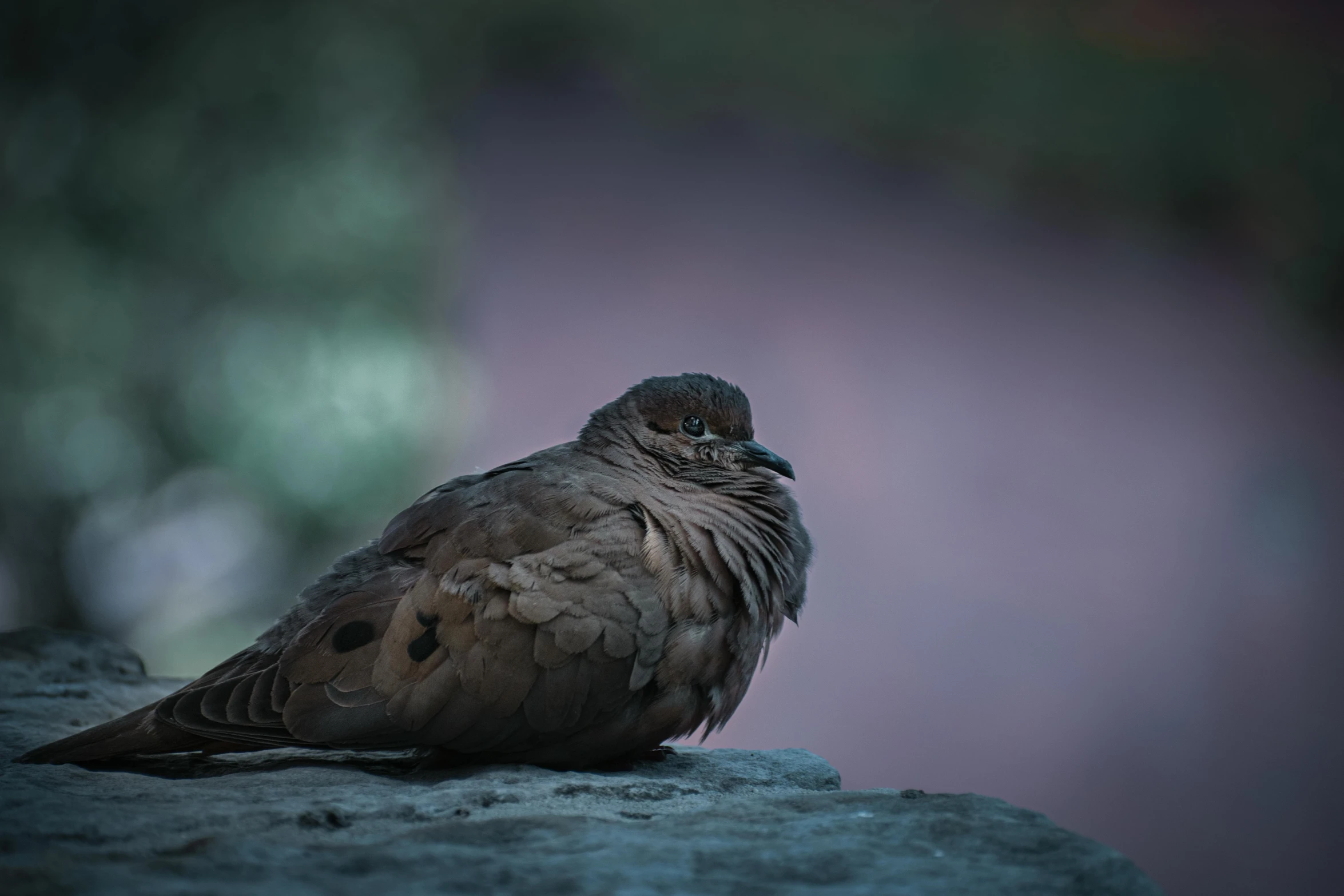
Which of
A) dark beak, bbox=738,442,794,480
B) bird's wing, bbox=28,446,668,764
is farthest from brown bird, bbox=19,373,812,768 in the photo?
dark beak, bbox=738,442,794,480

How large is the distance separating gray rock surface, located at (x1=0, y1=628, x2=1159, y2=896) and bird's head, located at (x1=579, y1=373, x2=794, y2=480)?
86 centimetres

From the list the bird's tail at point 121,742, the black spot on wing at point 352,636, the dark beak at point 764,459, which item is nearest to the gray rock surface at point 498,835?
the bird's tail at point 121,742

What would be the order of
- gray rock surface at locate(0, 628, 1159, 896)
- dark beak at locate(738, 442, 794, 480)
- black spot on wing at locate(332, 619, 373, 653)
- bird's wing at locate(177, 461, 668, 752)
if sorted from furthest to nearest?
1. dark beak at locate(738, 442, 794, 480)
2. black spot on wing at locate(332, 619, 373, 653)
3. bird's wing at locate(177, 461, 668, 752)
4. gray rock surface at locate(0, 628, 1159, 896)

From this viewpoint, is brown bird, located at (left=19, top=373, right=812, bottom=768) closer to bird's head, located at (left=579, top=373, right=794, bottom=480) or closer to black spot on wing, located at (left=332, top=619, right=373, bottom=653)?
black spot on wing, located at (left=332, top=619, right=373, bottom=653)

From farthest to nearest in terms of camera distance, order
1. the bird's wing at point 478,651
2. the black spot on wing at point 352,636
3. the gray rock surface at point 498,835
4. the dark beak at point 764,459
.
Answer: the dark beak at point 764,459 < the black spot on wing at point 352,636 < the bird's wing at point 478,651 < the gray rock surface at point 498,835

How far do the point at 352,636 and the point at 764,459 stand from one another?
3.81 ft

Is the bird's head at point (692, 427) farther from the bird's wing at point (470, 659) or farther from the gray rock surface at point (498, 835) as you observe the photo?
the gray rock surface at point (498, 835)

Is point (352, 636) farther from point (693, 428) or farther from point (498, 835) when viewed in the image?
point (693, 428)

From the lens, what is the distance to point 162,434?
5.90 m

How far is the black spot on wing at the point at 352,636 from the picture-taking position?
2.55 meters

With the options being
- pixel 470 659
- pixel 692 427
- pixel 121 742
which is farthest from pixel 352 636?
pixel 692 427

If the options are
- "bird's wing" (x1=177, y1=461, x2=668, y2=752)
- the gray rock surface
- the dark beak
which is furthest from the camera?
the dark beak

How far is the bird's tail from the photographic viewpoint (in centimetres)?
250

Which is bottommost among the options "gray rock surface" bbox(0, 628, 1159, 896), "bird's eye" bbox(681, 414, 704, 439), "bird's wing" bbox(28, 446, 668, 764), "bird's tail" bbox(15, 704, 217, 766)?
"gray rock surface" bbox(0, 628, 1159, 896)
